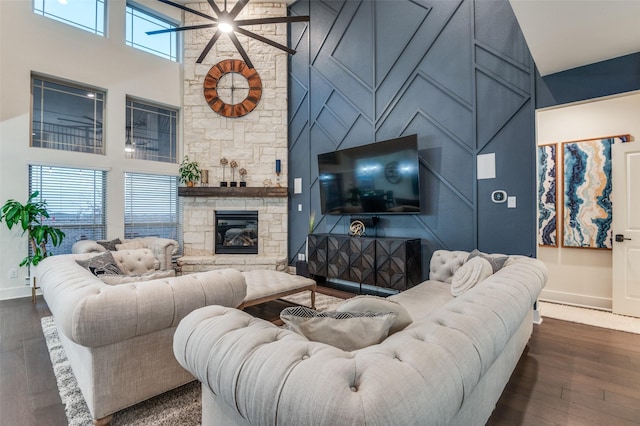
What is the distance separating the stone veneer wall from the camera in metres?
5.64

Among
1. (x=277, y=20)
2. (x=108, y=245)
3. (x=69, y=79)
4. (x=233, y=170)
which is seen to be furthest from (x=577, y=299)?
(x=69, y=79)

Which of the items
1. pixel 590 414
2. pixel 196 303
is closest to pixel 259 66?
pixel 196 303

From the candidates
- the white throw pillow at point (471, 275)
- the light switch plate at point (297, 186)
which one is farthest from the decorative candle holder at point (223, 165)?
the white throw pillow at point (471, 275)

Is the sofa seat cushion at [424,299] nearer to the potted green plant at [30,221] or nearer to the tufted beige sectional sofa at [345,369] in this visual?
the tufted beige sectional sofa at [345,369]

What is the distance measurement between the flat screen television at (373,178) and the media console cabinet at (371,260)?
0.47 meters

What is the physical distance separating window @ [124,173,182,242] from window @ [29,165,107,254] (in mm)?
378

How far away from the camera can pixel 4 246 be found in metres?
4.02

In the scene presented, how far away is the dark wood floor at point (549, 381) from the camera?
1.67m

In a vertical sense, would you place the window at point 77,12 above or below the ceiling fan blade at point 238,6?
above

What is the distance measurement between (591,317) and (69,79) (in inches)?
295

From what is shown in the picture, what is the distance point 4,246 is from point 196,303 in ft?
14.0

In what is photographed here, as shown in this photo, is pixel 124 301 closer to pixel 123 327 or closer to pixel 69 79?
pixel 123 327

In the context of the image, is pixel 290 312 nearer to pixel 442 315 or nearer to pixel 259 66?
pixel 442 315

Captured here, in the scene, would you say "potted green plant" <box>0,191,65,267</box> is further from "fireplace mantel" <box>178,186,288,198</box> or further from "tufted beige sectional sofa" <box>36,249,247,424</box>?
"tufted beige sectional sofa" <box>36,249,247,424</box>
